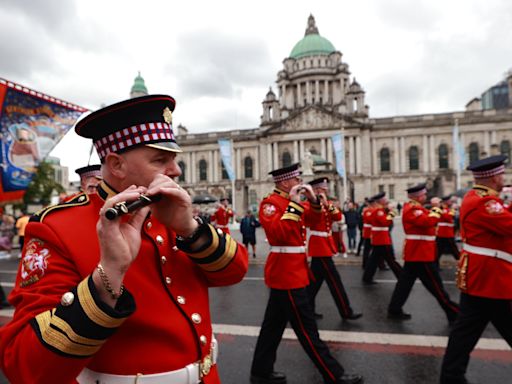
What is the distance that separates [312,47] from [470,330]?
71935 mm

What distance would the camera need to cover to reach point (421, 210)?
21.3 feet

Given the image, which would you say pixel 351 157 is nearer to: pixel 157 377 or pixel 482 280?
pixel 482 280

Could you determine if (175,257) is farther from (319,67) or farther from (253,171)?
(319,67)

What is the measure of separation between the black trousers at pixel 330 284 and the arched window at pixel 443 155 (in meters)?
50.8

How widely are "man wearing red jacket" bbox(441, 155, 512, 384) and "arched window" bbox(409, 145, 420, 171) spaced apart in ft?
168

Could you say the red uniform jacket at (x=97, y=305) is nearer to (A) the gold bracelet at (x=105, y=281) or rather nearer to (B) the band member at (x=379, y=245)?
(A) the gold bracelet at (x=105, y=281)

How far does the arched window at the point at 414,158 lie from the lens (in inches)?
1991

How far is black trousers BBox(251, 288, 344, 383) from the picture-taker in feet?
11.5

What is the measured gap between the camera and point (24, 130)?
6.43m


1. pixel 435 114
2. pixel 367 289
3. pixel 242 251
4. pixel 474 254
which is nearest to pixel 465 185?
A: pixel 435 114

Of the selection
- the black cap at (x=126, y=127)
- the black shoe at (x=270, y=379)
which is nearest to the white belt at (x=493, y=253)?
the black shoe at (x=270, y=379)

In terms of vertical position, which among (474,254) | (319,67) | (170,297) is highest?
(319,67)

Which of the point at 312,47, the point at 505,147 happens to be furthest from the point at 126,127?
the point at 312,47

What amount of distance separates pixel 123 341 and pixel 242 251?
2.41 feet
